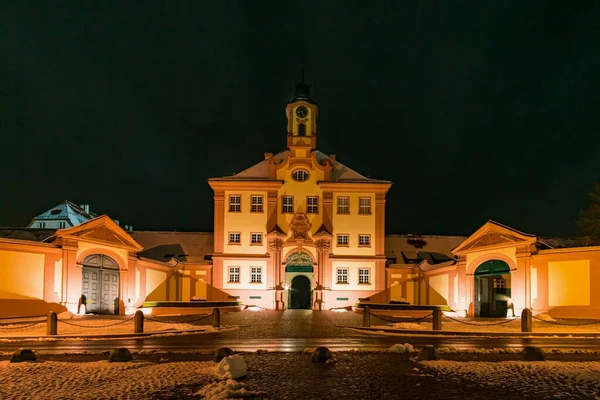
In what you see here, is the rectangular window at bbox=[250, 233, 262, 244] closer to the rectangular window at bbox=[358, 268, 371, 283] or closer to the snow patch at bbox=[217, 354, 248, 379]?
the rectangular window at bbox=[358, 268, 371, 283]

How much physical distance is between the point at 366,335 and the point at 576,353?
7630mm

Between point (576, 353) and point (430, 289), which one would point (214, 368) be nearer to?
point (576, 353)

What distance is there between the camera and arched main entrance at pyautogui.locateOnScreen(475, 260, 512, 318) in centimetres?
3197

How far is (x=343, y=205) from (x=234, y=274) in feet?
34.7

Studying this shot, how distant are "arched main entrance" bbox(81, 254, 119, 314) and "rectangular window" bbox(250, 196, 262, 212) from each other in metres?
13.7

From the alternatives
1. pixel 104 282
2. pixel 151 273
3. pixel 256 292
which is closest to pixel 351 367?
pixel 104 282

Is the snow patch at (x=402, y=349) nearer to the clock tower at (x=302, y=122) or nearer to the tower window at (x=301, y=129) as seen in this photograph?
the clock tower at (x=302, y=122)

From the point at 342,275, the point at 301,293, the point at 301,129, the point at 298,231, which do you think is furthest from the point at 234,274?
the point at 301,129

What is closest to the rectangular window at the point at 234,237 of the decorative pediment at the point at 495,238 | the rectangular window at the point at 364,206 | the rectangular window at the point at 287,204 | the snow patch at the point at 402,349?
the rectangular window at the point at 287,204

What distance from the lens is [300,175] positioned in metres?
45.1

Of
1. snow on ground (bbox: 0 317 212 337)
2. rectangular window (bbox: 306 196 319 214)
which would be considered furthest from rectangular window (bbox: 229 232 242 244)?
snow on ground (bbox: 0 317 212 337)

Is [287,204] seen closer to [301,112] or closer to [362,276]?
[301,112]

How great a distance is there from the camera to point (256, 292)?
4312 cm

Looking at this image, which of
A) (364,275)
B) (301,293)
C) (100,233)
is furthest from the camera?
(301,293)
